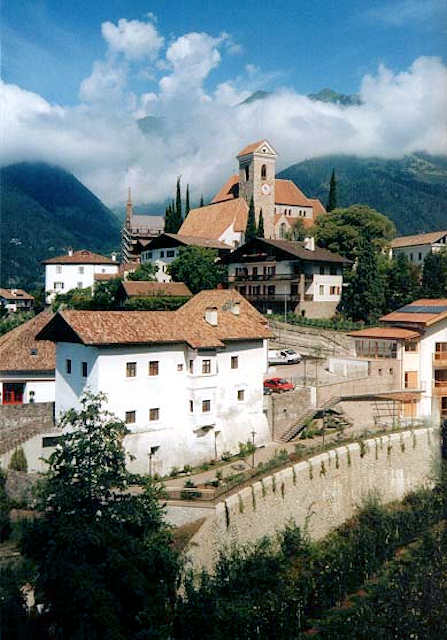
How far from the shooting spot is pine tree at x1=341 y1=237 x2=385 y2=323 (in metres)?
46.0

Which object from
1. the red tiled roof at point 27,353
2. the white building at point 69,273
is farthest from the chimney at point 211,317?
the white building at point 69,273

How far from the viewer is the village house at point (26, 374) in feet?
102

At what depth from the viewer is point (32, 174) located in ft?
588

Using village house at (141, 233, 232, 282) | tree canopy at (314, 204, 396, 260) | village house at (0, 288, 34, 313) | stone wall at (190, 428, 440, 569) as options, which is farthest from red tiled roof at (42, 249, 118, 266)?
stone wall at (190, 428, 440, 569)

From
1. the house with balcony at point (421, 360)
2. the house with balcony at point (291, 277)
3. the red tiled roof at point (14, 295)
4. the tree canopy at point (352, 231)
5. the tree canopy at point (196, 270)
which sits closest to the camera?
the house with balcony at point (421, 360)

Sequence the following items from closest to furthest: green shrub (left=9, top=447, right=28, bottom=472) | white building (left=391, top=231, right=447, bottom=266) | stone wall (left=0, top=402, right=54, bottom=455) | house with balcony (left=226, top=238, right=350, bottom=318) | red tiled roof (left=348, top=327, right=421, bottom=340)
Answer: green shrub (left=9, top=447, right=28, bottom=472) → stone wall (left=0, top=402, right=54, bottom=455) → red tiled roof (left=348, top=327, right=421, bottom=340) → house with balcony (left=226, top=238, right=350, bottom=318) → white building (left=391, top=231, right=447, bottom=266)

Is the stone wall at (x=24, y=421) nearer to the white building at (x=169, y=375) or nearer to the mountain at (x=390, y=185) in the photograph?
the white building at (x=169, y=375)

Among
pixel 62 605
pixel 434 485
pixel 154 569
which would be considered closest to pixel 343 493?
pixel 434 485

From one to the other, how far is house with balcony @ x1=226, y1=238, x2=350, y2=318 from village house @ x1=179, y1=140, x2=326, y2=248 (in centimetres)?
1404

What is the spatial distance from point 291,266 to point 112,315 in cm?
2484

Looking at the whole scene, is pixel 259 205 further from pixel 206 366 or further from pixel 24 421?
pixel 24 421

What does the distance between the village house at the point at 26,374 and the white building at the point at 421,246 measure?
42620 millimetres

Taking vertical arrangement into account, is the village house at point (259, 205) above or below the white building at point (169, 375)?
above

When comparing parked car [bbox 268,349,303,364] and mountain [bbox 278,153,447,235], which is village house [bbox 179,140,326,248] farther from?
mountain [bbox 278,153,447,235]
